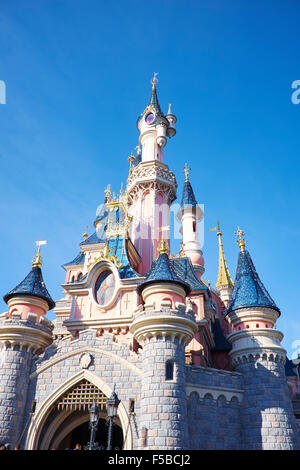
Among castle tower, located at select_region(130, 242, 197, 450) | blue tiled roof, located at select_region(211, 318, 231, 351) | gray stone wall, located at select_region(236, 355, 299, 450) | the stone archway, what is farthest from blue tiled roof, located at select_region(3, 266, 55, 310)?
blue tiled roof, located at select_region(211, 318, 231, 351)

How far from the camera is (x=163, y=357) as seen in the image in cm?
1565

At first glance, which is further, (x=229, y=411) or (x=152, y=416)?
(x=229, y=411)

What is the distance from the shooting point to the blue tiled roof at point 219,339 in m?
24.7

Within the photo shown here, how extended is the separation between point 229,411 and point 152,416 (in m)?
3.94

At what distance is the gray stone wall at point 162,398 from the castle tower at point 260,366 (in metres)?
3.43

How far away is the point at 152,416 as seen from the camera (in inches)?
575

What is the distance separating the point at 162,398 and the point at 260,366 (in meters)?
5.19

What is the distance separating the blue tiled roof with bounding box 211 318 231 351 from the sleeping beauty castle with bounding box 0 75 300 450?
134 inches

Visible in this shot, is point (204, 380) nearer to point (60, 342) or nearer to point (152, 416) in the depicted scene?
point (152, 416)

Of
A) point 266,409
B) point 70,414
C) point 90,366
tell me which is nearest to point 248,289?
point 266,409

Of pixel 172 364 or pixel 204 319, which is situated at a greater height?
pixel 204 319

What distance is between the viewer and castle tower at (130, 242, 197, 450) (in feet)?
47.3

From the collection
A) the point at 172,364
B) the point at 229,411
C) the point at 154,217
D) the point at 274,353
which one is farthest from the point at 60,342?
the point at 154,217

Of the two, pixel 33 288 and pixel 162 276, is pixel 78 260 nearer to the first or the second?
pixel 33 288
